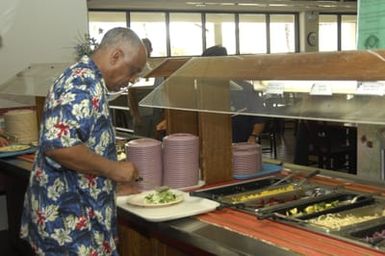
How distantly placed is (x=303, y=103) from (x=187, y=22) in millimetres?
7737

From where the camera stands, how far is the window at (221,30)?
9.50 metres

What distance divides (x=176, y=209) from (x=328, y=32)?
9.98 meters

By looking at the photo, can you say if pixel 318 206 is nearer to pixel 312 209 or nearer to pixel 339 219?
pixel 312 209

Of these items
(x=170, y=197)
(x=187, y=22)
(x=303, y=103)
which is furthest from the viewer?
(x=187, y=22)

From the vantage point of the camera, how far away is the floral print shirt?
5.03 ft

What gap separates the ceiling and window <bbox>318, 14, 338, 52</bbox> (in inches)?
10.7

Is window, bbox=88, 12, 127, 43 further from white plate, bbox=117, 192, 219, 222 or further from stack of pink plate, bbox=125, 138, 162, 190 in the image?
white plate, bbox=117, 192, 219, 222

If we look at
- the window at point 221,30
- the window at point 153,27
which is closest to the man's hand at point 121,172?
the window at point 153,27

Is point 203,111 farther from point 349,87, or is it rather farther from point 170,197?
point 349,87

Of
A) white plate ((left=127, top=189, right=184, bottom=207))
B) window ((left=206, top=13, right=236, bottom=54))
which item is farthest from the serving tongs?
window ((left=206, top=13, right=236, bottom=54))

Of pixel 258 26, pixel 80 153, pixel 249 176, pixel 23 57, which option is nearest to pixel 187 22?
pixel 258 26

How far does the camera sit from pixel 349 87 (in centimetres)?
143

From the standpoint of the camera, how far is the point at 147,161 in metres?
2.07

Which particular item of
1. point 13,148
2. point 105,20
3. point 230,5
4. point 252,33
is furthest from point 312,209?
point 252,33
